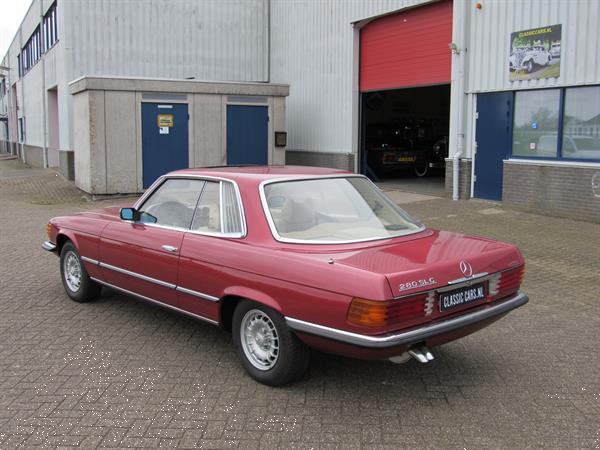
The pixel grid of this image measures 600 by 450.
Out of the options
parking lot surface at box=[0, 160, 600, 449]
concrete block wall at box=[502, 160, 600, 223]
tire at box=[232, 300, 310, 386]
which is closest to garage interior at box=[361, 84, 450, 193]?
concrete block wall at box=[502, 160, 600, 223]

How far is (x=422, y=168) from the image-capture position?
64.8 ft

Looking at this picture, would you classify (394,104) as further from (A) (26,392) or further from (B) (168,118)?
(A) (26,392)

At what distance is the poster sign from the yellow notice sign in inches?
308

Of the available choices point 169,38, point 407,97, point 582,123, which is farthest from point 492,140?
point 169,38

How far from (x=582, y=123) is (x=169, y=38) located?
1375 cm

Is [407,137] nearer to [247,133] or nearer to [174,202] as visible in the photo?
[247,133]

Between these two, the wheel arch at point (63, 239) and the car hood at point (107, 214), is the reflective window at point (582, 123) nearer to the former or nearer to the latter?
the car hood at point (107, 214)

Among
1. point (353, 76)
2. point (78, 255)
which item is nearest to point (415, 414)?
point (78, 255)

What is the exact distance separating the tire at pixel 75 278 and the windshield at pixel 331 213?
2.47 m

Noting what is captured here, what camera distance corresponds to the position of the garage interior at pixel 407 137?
1819 cm

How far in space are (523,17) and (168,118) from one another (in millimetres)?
8245

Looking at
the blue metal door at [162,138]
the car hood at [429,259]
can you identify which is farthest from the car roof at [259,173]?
the blue metal door at [162,138]

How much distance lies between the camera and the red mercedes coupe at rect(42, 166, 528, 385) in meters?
3.57

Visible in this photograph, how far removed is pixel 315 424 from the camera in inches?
142
